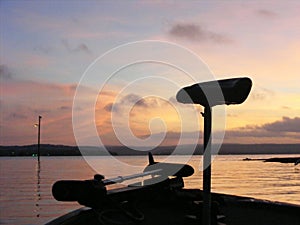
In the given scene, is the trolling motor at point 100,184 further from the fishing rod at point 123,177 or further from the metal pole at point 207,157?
the metal pole at point 207,157

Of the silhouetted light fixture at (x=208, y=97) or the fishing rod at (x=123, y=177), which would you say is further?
the fishing rod at (x=123, y=177)

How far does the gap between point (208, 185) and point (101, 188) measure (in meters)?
→ 1.63

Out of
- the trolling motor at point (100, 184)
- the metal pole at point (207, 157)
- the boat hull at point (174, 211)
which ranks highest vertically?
the metal pole at point (207, 157)

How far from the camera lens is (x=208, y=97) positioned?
202 inches

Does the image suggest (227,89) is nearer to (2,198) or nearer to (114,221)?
(114,221)

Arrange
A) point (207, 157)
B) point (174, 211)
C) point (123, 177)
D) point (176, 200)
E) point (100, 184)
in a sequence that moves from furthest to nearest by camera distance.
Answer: point (176, 200), point (174, 211), point (123, 177), point (100, 184), point (207, 157)

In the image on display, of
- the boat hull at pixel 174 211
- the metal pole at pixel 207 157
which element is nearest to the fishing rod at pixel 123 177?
the boat hull at pixel 174 211

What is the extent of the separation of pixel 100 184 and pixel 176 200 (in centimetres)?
204

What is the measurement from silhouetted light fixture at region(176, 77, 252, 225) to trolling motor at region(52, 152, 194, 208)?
158 cm

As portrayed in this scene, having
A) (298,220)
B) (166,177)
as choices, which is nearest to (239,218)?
(298,220)

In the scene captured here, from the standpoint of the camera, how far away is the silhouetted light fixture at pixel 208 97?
489cm

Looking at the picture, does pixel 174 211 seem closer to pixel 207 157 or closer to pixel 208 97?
pixel 207 157

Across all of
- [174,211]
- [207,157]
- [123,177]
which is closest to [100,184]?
[123,177]

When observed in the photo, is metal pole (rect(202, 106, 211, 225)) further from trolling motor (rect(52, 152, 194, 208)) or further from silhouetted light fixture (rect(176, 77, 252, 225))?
trolling motor (rect(52, 152, 194, 208))
